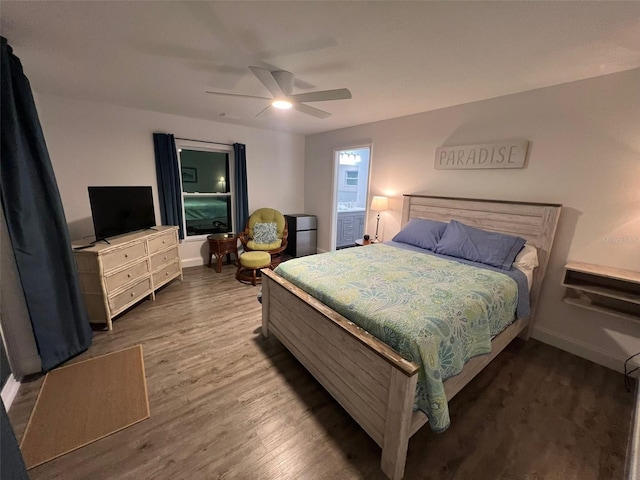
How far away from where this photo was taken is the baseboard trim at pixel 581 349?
7.32ft

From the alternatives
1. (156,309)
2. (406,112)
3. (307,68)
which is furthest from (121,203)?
(406,112)

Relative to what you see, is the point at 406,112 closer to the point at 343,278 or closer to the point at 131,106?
the point at 343,278

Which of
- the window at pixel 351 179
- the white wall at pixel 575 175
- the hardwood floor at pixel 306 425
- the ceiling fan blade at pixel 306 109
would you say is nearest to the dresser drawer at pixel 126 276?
the hardwood floor at pixel 306 425

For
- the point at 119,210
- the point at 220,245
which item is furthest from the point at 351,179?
the point at 119,210

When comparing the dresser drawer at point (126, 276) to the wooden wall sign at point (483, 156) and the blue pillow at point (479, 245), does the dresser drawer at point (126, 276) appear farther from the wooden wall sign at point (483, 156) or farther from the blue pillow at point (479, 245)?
the wooden wall sign at point (483, 156)

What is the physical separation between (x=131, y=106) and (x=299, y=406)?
405 cm

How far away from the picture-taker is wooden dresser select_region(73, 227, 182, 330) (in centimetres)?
250

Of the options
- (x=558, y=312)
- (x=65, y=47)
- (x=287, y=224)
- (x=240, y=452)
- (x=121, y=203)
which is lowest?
(x=240, y=452)

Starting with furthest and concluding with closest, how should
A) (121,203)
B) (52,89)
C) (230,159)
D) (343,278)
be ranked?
(230,159), (121,203), (52,89), (343,278)

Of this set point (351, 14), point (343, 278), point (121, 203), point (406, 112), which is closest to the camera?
point (351, 14)

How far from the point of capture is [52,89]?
2791 millimetres

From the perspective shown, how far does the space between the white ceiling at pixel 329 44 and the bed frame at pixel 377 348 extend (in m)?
1.22

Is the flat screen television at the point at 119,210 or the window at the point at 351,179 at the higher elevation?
the window at the point at 351,179

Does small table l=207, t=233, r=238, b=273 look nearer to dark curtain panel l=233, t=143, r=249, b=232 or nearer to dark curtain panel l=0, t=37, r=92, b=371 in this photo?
dark curtain panel l=233, t=143, r=249, b=232
